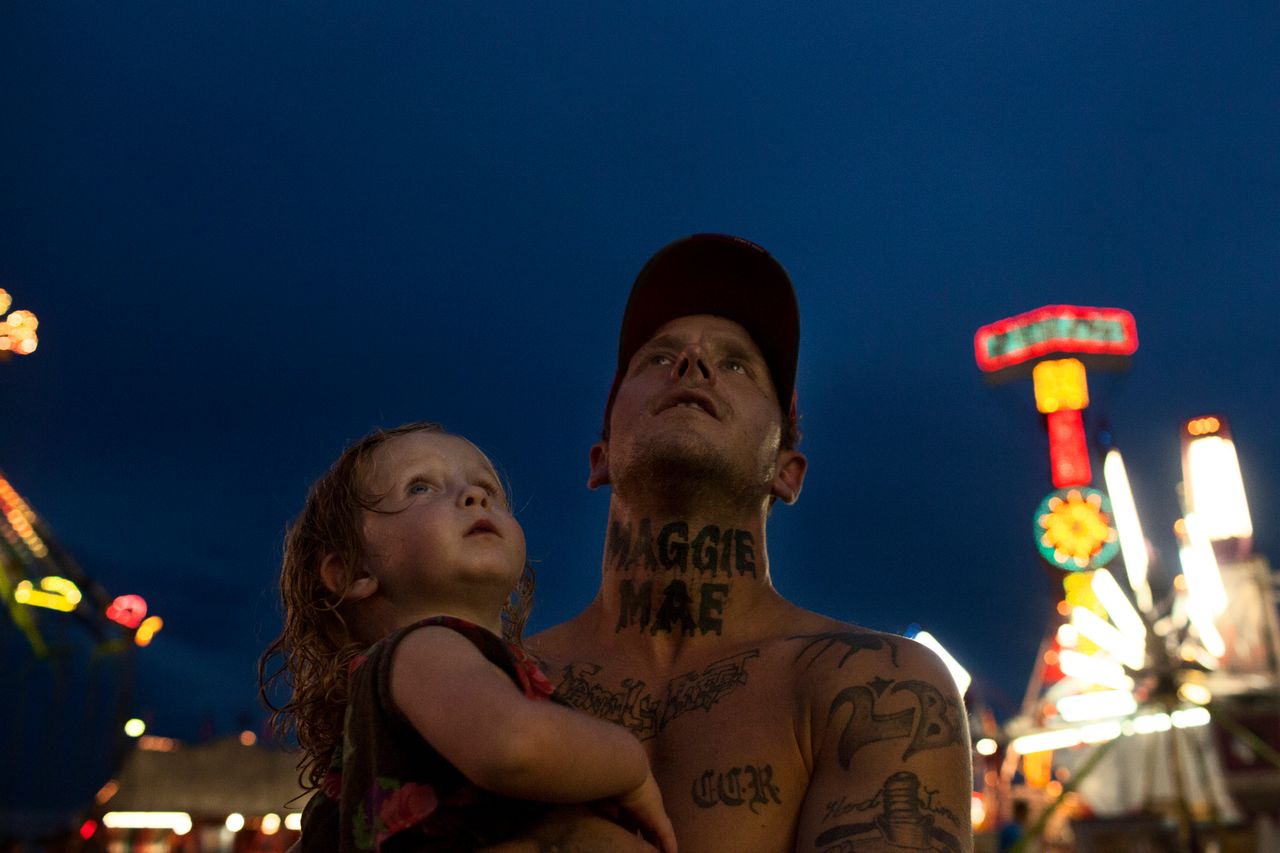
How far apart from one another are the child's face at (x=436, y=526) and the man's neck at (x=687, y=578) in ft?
3.07

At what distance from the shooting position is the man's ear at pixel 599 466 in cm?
409

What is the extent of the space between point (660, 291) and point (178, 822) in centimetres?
3753

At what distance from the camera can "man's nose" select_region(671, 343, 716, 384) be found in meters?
3.63

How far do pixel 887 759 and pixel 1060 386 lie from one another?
47860 mm

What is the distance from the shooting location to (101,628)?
151 feet

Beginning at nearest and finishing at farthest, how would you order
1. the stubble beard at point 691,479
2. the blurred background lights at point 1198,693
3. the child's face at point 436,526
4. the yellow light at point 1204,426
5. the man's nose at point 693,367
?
the child's face at point 436,526, the stubble beard at point 691,479, the man's nose at point 693,367, the blurred background lights at point 1198,693, the yellow light at point 1204,426

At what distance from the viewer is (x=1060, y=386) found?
1873 inches

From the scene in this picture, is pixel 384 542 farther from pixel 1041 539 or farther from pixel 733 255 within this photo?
pixel 1041 539

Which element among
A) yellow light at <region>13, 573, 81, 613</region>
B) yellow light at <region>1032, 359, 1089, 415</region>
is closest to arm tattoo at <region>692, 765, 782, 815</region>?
yellow light at <region>13, 573, 81, 613</region>

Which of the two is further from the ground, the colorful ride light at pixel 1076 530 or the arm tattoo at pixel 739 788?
the colorful ride light at pixel 1076 530

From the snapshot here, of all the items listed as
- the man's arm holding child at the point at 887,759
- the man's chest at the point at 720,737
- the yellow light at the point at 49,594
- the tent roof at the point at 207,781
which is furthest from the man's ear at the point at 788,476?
the yellow light at the point at 49,594

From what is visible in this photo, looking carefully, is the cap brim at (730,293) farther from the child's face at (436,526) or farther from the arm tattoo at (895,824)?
the arm tattoo at (895,824)

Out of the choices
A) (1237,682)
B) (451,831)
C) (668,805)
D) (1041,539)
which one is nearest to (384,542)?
(451,831)

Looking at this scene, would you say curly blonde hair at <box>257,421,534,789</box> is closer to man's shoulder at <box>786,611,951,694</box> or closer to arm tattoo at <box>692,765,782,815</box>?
arm tattoo at <box>692,765,782,815</box>
